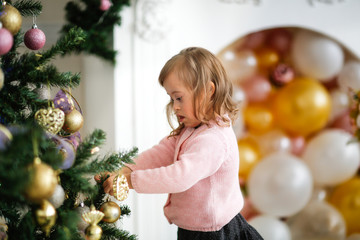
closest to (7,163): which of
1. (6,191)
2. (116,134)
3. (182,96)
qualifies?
(6,191)

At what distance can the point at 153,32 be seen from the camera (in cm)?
162

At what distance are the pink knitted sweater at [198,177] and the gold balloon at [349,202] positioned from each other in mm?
1164

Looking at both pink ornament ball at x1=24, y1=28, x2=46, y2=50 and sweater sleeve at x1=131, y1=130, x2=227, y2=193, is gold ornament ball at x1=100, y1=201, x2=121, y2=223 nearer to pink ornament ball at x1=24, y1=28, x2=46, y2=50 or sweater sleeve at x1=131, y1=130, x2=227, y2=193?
sweater sleeve at x1=131, y1=130, x2=227, y2=193

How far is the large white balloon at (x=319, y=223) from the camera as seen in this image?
1.90m

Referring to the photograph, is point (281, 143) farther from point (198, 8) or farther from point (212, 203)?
point (212, 203)

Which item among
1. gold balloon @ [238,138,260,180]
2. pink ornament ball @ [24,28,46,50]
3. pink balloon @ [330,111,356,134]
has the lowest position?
gold balloon @ [238,138,260,180]

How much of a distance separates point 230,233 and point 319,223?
1059 mm

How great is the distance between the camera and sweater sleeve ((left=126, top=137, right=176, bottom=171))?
3.69ft

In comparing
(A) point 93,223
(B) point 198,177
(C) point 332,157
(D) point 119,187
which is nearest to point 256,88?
(C) point 332,157

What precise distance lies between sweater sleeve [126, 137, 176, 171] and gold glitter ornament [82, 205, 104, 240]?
364mm

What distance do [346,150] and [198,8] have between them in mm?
Answer: 1023

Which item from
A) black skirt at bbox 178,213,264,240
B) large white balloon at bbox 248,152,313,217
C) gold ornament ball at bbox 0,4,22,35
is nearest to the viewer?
gold ornament ball at bbox 0,4,22,35

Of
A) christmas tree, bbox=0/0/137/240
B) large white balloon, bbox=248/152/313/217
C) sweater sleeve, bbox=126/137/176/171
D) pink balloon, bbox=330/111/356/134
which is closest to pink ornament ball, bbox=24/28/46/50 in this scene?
christmas tree, bbox=0/0/137/240

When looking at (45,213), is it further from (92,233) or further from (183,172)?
(183,172)
